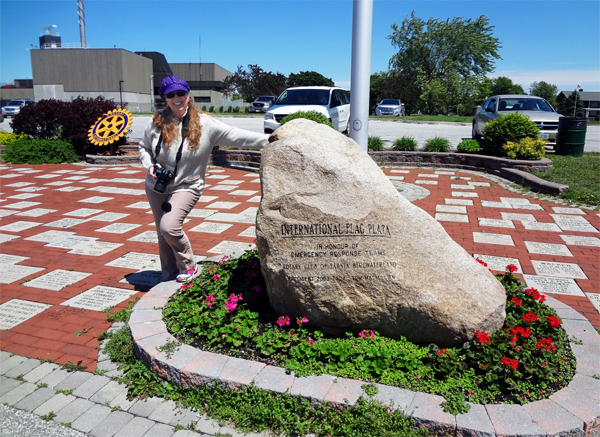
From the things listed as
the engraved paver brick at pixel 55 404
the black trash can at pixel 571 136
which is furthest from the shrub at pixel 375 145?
the engraved paver brick at pixel 55 404

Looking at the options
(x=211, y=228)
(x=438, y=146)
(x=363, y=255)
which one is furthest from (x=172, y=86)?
(x=438, y=146)

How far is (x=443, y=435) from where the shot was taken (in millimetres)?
2420

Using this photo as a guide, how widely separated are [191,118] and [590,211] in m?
6.42

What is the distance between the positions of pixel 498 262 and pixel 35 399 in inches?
180

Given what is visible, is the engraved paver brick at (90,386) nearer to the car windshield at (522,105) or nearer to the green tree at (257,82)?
the car windshield at (522,105)

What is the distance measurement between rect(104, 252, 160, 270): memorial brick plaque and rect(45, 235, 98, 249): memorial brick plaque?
32.3 inches

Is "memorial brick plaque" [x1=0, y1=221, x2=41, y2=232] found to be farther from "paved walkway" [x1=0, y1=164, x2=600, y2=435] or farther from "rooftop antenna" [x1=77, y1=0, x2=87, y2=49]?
"rooftop antenna" [x1=77, y1=0, x2=87, y2=49]

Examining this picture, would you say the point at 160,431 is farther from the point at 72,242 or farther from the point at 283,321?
the point at 72,242

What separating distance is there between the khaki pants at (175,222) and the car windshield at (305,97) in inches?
384

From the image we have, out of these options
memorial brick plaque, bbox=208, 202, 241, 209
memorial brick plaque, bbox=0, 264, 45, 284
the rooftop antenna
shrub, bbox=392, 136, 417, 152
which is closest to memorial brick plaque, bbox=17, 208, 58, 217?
memorial brick plaque, bbox=0, 264, 45, 284

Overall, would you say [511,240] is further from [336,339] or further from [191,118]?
[191,118]

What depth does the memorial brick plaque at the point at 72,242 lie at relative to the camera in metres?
5.70

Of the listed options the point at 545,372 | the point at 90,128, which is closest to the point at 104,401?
the point at 545,372

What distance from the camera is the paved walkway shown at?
12.9 ft
